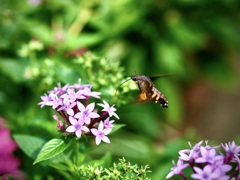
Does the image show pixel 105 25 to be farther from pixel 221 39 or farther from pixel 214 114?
pixel 214 114

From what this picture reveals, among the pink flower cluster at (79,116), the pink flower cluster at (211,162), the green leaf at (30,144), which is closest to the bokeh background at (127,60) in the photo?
the green leaf at (30,144)

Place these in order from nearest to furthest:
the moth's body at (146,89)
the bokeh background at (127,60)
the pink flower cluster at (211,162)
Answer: the pink flower cluster at (211,162)
the moth's body at (146,89)
the bokeh background at (127,60)

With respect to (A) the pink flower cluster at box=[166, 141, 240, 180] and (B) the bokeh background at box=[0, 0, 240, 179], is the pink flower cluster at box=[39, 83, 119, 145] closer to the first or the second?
(A) the pink flower cluster at box=[166, 141, 240, 180]

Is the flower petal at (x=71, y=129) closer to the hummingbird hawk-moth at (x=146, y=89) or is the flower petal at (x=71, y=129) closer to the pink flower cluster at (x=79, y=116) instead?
the pink flower cluster at (x=79, y=116)

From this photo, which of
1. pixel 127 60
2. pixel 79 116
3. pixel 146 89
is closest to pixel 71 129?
pixel 79 116

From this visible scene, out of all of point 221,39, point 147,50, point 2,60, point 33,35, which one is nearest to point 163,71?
point 147,50

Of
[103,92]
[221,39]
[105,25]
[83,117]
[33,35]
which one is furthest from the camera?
[221,39]

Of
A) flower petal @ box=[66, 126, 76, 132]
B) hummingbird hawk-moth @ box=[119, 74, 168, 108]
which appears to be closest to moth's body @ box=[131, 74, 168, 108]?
hummingbird hawk-moth @ box=[119, 74, 168, 108]
